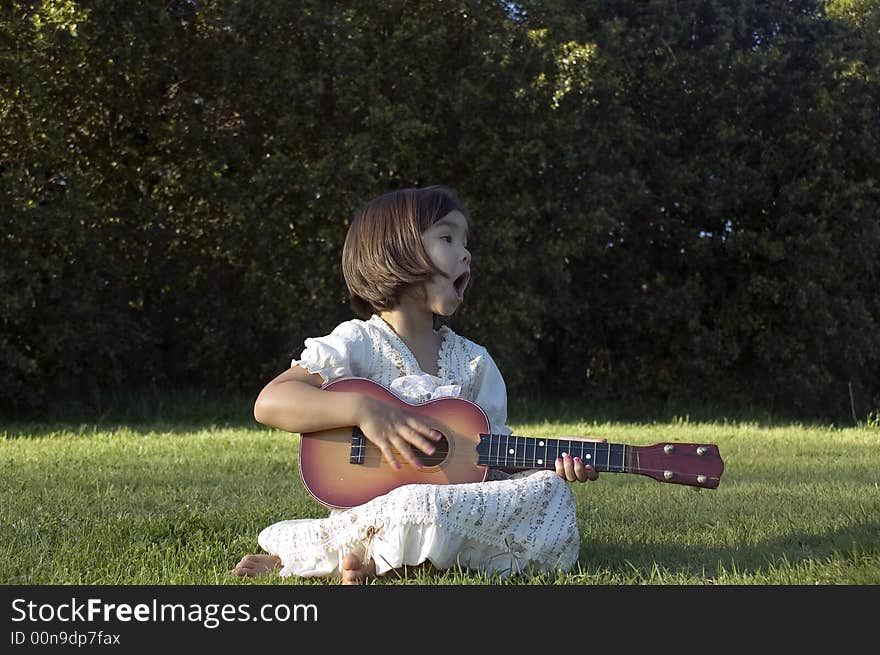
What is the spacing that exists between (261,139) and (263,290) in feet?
5.67

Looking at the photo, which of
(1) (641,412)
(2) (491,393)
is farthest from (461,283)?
(1) (641,412)

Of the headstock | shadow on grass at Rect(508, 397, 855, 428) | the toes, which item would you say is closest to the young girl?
the toes

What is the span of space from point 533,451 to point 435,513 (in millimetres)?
341

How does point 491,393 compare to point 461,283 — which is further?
point 491,393

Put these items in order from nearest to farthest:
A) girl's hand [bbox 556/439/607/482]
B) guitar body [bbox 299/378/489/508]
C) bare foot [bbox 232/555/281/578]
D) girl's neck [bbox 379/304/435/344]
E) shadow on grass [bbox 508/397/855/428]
A: girl's hand [bbox 556/439/607/482] < guitar body [bbox 299/378/489/508] < bare foot [bbox 232/555/281/578] < girl's neck [bbox 379/304/435/344] < shadow on grass [bbox 508/397/855/428]

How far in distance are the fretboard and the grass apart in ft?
1.07

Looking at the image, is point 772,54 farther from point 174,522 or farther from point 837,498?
point 174,522

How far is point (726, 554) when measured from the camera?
3.60 metres

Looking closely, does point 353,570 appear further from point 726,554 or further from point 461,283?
point 726,554

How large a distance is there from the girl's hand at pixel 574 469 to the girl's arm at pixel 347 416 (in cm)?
36

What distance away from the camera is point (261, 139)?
1204 cm

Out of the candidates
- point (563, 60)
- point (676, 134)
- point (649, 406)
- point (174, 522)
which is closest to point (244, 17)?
point (563, 60)

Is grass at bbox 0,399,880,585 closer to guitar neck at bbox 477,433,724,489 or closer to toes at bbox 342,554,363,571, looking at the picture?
toes at bbox 342,554,363,571

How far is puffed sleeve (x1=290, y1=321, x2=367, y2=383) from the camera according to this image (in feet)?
10.8
